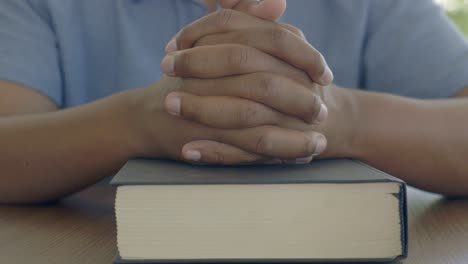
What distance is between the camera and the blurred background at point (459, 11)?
3.73 m

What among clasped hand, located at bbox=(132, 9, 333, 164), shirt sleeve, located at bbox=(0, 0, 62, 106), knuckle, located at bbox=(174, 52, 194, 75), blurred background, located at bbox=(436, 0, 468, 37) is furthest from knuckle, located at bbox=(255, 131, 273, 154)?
blurred background, located at bbox=(436, 0, 468, 37)

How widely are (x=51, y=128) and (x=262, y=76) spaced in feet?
0.94

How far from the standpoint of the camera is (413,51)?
107 centimetres

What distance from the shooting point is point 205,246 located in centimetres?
47

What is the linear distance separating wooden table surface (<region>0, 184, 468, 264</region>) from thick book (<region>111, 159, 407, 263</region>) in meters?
0.05

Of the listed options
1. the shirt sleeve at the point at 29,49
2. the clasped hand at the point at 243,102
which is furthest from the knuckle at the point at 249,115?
the shirt sleeve at the point at 29,49

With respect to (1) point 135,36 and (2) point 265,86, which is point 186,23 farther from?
(2) point 265,86

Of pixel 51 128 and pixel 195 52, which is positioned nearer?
Answer: pixel 195 52

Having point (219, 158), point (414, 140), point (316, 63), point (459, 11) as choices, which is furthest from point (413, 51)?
point (459, 11)

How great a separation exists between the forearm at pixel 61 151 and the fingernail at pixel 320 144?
→ 0.21 m

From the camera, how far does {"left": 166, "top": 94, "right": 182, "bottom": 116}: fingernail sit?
0.61 metres

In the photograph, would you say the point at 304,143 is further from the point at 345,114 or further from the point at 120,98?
the point at 120,98

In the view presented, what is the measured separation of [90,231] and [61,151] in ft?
0.52

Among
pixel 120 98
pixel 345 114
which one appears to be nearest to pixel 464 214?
pixel 345 114
